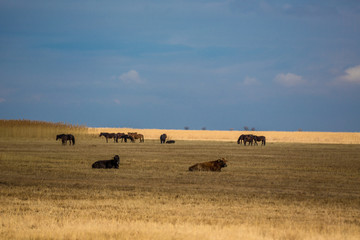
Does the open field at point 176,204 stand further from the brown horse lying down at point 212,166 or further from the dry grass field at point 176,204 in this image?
the brown horse lying down at point 212,166

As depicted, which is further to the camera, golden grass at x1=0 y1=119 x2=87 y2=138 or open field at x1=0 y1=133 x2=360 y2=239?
golden grass at x1=0 y1=119 x2=87 y2=138

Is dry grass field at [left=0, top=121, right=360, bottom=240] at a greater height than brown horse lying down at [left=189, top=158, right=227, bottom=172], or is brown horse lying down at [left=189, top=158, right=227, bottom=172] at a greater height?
brown horse lying down at [left=189, top=158, right=227, bottom=172]

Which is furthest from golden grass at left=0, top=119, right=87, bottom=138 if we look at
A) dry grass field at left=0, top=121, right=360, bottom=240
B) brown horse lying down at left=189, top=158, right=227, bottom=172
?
brown horse lying down at left=189, top=158, right=227, bottom=172

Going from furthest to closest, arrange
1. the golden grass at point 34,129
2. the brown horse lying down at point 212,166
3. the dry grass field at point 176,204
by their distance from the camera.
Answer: the golden grass at point 34,129 < the brown horse lying down at point 212,166 < the dry grass field at point 176,204

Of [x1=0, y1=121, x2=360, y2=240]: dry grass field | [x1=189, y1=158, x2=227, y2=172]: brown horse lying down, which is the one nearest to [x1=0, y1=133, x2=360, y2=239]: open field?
[x1=0, y1=121, x2=360, y2=240]: dry grass field

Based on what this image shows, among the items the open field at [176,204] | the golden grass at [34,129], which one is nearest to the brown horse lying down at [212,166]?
the open field at [176,204]

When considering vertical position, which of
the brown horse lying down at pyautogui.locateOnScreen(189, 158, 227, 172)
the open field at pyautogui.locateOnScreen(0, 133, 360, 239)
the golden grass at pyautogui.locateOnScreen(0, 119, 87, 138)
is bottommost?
the open field at pyautogui.locateOnScreen(0, 133, 360, 239)

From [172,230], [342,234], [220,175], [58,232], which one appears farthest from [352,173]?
[58,232]

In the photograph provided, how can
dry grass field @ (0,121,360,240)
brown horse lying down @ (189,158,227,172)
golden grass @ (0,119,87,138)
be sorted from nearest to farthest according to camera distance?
dry grass field @ (0,121,360,240)
brown horse lying down @ (189,158,227,172)
golden grass @ (0,119,87,138)

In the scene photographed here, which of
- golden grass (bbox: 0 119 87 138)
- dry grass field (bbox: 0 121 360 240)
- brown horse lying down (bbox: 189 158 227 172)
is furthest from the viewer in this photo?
golden grass (bbox: 0 119 87 138)

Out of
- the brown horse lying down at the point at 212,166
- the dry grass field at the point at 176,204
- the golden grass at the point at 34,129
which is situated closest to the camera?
the dry grass field at the point at 176,204

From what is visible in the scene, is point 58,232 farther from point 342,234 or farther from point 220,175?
point 220,175

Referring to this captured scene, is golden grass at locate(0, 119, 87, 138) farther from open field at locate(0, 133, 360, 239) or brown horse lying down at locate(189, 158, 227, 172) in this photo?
brown horse lying down at locate(189, 158, 227, 172)

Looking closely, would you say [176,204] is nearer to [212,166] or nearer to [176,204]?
[176,204]
